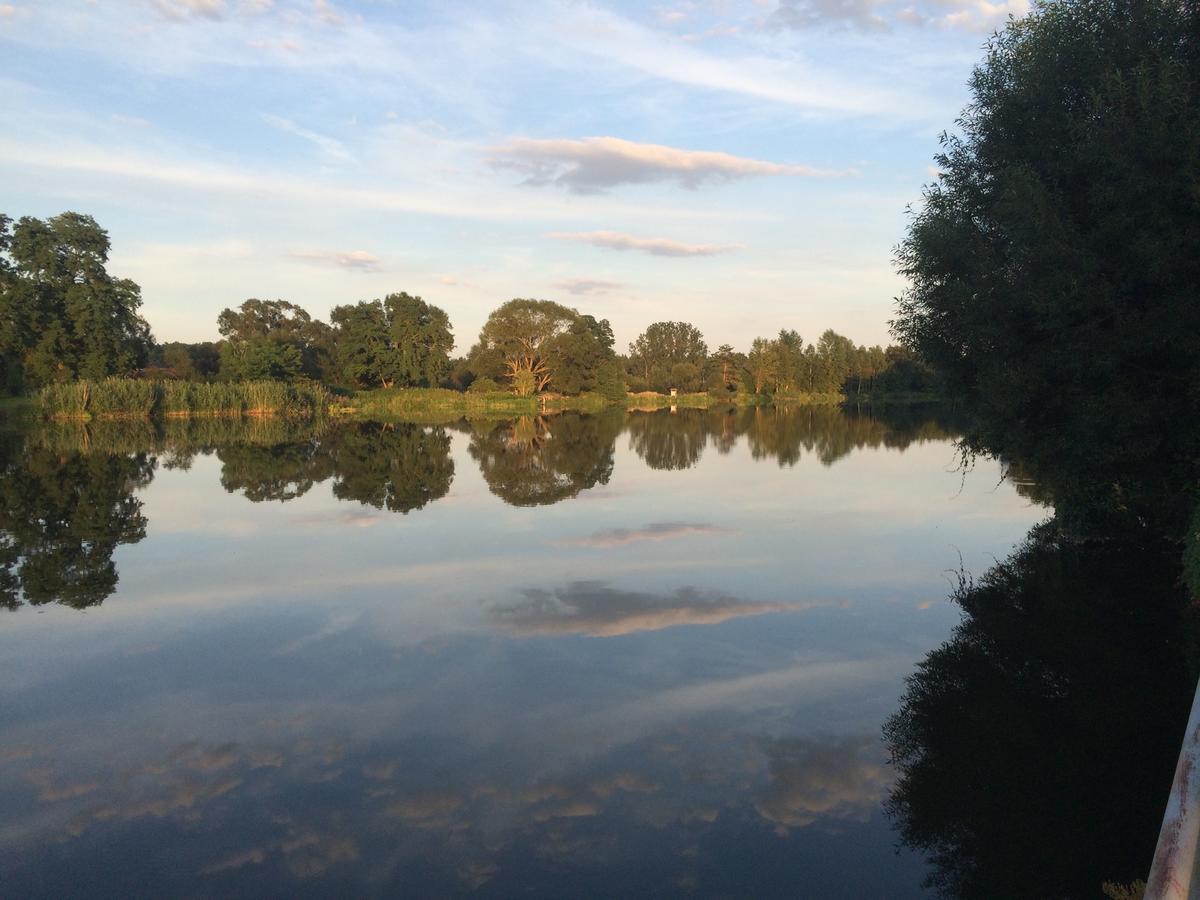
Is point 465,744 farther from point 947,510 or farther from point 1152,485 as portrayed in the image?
point 947,510

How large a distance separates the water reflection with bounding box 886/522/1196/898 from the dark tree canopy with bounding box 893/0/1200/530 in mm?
2244

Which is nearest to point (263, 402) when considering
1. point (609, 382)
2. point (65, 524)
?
point (609, 382)

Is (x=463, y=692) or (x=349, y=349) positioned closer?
(x=463, y=692)

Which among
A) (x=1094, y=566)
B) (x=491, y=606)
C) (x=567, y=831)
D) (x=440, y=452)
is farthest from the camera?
(x=440, y=452)

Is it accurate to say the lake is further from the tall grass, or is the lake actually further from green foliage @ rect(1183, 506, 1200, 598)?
the tall grass

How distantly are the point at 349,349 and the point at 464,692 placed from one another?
70988 millimetres

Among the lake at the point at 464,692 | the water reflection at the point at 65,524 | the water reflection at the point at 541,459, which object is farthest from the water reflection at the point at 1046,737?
the water reflection at the point at 541,459

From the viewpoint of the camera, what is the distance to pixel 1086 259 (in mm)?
10305

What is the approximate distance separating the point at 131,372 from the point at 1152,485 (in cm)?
6386

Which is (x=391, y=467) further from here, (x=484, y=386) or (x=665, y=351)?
(x=665, y=351)

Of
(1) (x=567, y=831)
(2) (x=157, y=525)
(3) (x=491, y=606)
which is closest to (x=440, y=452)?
(2) (x=157, y=525)

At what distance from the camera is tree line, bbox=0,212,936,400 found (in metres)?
56.2

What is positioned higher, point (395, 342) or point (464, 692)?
point (395, 342)

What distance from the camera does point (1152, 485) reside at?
11.7 m
